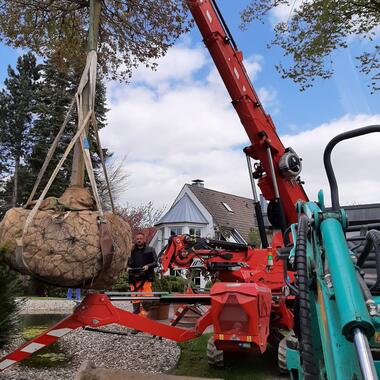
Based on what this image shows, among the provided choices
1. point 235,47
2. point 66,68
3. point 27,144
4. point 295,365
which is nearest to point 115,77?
point 66,68

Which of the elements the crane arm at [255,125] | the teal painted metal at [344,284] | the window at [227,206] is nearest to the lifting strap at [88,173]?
the teal painted metal at [344,284]

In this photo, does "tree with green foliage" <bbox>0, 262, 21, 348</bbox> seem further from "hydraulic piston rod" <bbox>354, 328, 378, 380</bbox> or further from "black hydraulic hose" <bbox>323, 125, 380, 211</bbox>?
"hydraulic piston rod" <bbox>354, 328, 378, 380</bbox>

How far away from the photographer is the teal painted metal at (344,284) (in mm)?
1284

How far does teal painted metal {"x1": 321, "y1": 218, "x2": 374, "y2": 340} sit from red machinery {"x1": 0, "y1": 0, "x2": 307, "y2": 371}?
291 cm

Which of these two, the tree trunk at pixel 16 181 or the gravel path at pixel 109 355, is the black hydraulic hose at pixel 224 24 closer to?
the gravel path at pixel 109 355

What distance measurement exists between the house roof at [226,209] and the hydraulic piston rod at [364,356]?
31.4 meters

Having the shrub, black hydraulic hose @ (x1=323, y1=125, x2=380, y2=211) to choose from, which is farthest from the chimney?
black hydraulic hose @ (x1=323, y1=125, x2=380, y2=211)

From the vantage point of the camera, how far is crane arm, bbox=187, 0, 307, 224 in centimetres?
828

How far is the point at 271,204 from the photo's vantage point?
8344mm

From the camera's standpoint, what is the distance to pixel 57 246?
3.20m

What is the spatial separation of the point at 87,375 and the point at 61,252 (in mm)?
1464

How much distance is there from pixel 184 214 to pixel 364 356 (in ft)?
103

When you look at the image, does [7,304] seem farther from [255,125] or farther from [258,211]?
[255,125]

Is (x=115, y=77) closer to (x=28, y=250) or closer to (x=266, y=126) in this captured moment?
(x=266, y=126)
